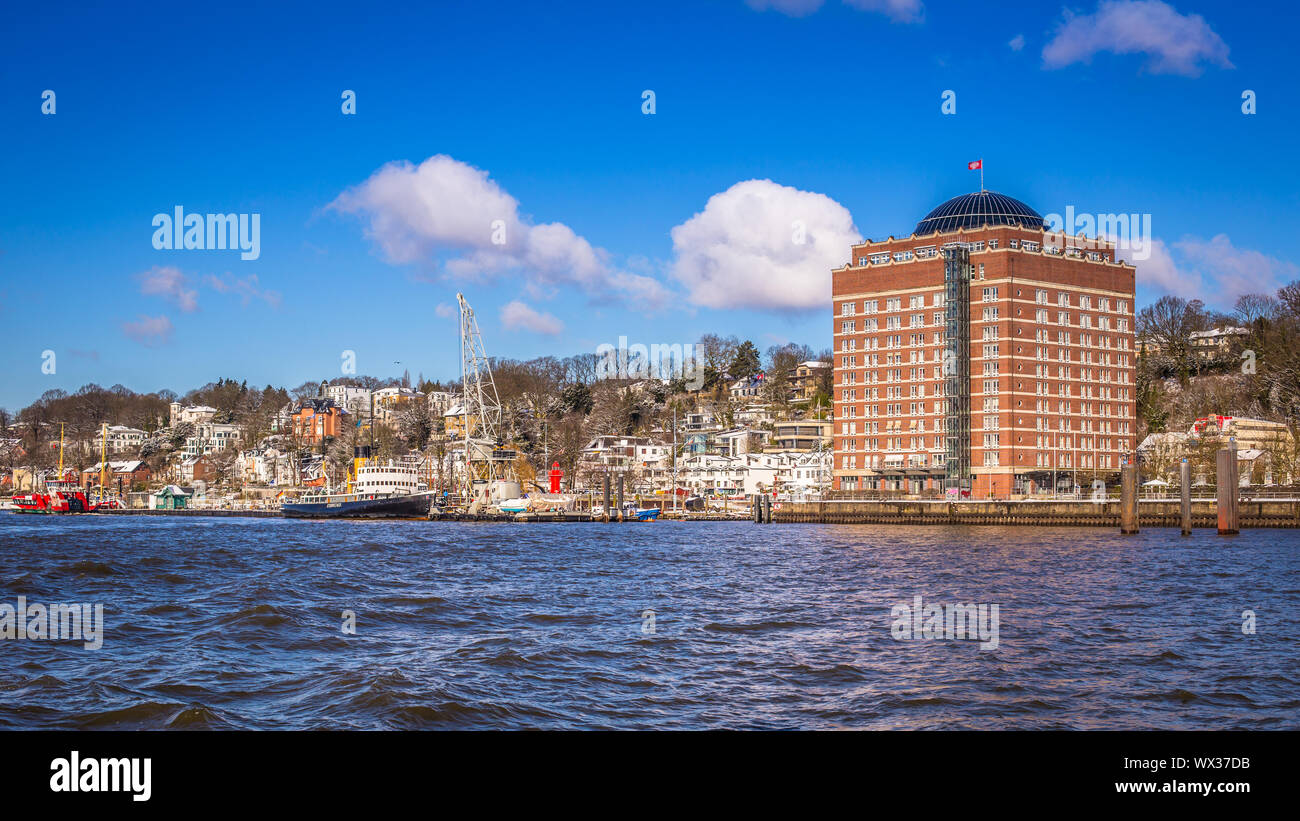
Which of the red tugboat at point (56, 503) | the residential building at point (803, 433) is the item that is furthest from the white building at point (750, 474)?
the red tugboat at point (56, 503)

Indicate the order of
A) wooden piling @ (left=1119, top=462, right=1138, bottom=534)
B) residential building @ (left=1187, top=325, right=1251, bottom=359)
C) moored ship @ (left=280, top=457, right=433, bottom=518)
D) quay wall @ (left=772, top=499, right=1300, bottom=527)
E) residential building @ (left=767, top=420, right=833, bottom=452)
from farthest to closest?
residential building @ (left=767, top=420, right=833, bottom=452), residential building @ (left=1187, top=325, right=1251, bottom=359), moored ship @ (left=280, top=457, right=433, bottom=518), quay wall @ (left=772, top=499, right=1300, bottom=527), wooden piling @ (left=1119, top=462, right=1138, bottom=534)

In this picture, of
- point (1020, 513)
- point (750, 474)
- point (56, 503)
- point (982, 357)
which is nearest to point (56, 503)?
point (56, 503)

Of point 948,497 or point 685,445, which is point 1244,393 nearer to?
point 948,497

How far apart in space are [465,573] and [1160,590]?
88.8 ft

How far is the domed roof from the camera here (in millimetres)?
121750

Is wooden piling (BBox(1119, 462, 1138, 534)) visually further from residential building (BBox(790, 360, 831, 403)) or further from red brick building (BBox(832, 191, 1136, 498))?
residential building (BBox(790, 360, 831, 403))

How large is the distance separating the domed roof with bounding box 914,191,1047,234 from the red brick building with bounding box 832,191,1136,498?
20 centimetres

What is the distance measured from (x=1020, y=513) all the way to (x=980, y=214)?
144 ft

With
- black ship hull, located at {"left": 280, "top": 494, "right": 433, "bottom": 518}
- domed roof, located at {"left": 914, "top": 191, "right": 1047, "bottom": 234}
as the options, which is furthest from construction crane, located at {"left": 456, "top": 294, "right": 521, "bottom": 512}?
domed roof, located at {"left": 914, "top": 191, "right": 1047, "bottom": 234}

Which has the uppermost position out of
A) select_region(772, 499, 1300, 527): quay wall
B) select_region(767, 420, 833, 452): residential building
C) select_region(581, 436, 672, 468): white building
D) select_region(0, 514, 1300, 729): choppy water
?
select_region(767, 420, 833, 452): residential building

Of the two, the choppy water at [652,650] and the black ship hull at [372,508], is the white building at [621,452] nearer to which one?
the black ship hull at [372,508]
